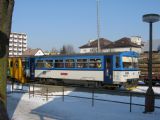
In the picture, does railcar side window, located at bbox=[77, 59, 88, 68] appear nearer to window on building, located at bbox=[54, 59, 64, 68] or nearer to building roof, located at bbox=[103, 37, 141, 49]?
window on building, located at bbox=[54, 59, 64, 68]

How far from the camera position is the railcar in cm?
2506

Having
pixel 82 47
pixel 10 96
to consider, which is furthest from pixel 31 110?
pixel 82 47

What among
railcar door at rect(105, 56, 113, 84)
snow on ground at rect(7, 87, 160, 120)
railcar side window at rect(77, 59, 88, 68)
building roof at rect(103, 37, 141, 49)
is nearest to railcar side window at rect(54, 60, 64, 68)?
railcar side window at rect(77, 59, 88, 68)

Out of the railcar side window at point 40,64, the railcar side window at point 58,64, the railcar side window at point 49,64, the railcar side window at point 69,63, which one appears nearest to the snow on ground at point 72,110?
the railcar side window at point 69,63

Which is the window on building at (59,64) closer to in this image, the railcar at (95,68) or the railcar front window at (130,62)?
the railcar at (95,68)

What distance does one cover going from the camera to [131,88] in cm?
2581

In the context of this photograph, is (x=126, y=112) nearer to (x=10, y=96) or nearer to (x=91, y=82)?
(x=10, y=96)

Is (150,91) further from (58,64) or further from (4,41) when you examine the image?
(58,64)

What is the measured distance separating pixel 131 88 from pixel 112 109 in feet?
36.8

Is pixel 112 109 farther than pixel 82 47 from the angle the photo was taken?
No

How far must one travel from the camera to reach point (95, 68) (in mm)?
26078

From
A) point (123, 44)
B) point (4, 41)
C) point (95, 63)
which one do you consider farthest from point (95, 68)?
point (123, 44)

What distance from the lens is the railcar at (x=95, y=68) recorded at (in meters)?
25.1

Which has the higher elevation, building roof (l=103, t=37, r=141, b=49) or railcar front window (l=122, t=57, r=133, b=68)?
building roof (l=103, t=37, r=141, b=49)
